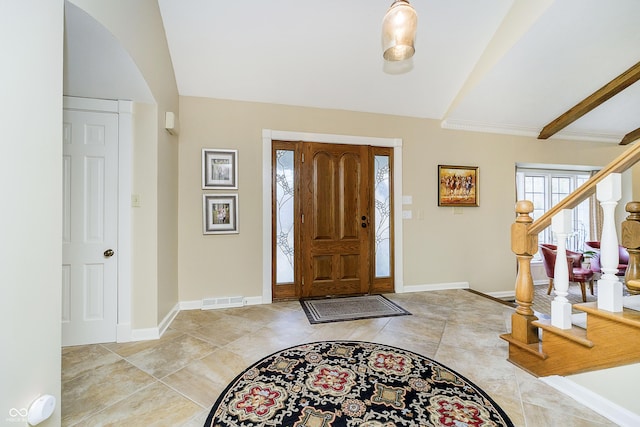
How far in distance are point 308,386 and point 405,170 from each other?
3126 millimetres

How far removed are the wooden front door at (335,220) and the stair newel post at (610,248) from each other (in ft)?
8.48

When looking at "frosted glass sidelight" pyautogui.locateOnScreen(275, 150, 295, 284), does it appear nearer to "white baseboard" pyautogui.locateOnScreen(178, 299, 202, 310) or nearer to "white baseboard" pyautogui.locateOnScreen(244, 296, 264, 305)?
"white baseboard" pyautogui.locateOnScreen(244, 296, 264, 305)

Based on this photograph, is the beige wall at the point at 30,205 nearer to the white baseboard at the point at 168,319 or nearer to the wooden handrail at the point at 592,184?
the white baseboard at the point at 168,319

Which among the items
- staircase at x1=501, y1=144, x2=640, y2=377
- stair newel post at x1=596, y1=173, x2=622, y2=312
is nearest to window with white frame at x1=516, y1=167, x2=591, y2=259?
staircase at x1=501, y1=144, x2=640, y2=377

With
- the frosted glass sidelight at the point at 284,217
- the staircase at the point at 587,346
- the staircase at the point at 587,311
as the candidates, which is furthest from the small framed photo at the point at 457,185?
the staircase at the point at 587,346

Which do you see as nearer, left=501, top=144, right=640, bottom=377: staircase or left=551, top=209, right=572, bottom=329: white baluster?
left=501, top=144, right=640, bottom=377: staircase

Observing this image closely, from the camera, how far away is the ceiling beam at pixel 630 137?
4652 millimetres

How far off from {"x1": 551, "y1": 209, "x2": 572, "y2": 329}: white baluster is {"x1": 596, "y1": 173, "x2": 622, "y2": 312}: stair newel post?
0.25 m

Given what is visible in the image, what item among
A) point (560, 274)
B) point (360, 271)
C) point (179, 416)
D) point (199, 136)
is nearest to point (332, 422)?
point (179, 416)

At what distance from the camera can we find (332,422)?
1.49 meters

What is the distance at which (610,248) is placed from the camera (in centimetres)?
143

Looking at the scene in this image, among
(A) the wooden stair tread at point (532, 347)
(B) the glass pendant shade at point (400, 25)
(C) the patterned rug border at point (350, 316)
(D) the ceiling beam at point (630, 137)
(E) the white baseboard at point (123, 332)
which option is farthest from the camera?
(D) the ceiling beam at point (630, 137)

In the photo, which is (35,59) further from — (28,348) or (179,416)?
(179,416)

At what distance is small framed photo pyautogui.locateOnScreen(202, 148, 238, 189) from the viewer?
3.37 m
